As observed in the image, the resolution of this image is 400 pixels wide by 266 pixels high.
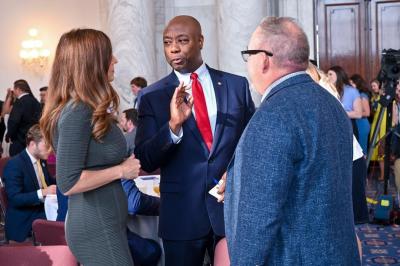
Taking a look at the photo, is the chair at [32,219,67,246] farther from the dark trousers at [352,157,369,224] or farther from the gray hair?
the gray hair

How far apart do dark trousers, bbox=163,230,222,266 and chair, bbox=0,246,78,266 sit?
0.44 meters

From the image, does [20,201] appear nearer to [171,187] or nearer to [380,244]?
[171,187]

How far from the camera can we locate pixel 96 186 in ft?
7.88

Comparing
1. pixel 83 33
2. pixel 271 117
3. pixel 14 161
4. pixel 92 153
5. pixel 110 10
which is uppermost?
pixel 110 10

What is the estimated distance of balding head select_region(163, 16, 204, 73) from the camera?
2807 millimetres

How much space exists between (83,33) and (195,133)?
24.7 inches

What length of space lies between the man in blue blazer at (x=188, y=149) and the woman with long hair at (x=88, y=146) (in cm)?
30

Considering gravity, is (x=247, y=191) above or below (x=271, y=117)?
below

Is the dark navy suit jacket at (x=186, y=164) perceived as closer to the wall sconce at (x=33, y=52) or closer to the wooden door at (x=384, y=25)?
the wooden door at (x=384, y=25)

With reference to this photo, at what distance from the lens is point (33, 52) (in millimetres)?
11680

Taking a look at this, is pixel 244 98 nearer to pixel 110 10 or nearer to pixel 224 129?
pixel 224 129

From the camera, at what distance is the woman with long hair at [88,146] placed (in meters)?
2.37

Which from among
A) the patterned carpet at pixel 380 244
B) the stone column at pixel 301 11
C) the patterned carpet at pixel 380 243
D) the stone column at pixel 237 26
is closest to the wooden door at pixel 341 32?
the stone column at pixel 301 11

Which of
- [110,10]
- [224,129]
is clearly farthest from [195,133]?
[110,10]
